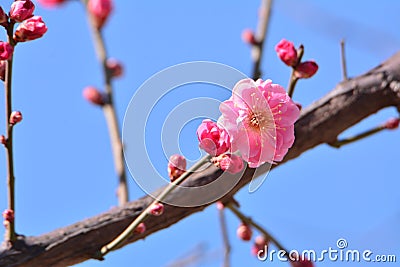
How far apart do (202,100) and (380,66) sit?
81 centimetres

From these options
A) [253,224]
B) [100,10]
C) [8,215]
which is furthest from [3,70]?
[100,10]

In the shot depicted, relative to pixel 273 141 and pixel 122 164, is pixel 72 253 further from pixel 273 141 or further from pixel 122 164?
pixel 122 164

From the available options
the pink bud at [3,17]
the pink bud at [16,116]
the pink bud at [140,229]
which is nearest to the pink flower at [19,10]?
the pink bud at [3,17]

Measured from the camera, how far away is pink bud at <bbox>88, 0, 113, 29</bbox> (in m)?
2.74

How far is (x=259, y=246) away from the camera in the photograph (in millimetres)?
1948

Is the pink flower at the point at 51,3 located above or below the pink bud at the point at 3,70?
above

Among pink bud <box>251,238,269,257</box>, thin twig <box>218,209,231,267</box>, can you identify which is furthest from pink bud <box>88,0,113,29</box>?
pink bud <box>251,238,269,257</box>

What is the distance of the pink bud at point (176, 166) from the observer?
1297 mm

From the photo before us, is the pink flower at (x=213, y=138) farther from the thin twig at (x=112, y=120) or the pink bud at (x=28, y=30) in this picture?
the thin twig at (x=112, y=120)

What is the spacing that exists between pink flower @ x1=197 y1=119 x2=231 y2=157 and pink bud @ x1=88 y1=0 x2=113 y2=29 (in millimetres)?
1549

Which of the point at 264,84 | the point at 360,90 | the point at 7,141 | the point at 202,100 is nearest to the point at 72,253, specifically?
the point at 7,141

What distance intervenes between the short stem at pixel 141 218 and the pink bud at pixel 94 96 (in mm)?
1087

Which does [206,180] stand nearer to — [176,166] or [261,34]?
[176,166]

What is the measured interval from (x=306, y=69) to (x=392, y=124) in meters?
0.54
